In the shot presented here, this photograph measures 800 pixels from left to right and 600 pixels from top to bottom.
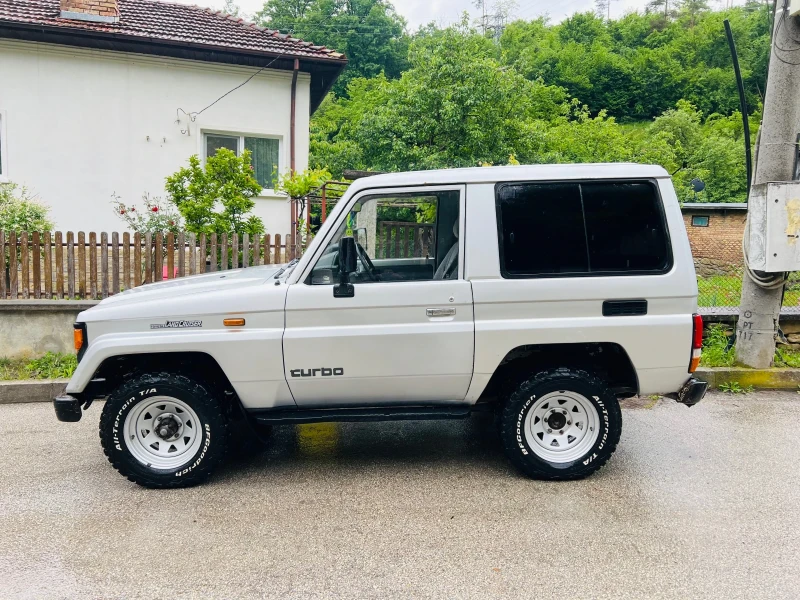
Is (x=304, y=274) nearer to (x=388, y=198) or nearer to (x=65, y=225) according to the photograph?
(x=388, y=198)

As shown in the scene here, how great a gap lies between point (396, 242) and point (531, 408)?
1.61 m

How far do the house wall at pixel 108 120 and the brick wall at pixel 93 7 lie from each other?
3.61ft

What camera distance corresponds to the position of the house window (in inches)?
488

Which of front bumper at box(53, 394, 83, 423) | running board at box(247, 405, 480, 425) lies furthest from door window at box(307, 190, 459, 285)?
front bumper at box(53, 394, 83, 423)

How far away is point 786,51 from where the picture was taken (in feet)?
21.6

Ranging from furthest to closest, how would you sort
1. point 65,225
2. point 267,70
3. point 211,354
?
point 267,70, point 65,225, point 211,354

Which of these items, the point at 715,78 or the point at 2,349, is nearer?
the point at 2,349

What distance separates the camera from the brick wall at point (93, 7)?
1185 cm

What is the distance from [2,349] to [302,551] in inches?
224

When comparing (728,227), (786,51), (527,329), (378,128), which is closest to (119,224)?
(378,128)

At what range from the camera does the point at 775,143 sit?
21.9 ft

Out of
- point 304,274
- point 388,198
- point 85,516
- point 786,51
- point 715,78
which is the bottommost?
point 85,516

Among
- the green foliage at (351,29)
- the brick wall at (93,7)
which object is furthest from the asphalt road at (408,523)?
the green foliage at (351,29)

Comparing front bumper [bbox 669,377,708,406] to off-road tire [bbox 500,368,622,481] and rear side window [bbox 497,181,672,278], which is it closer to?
off-road tire [bbox 500,368,622,481]
